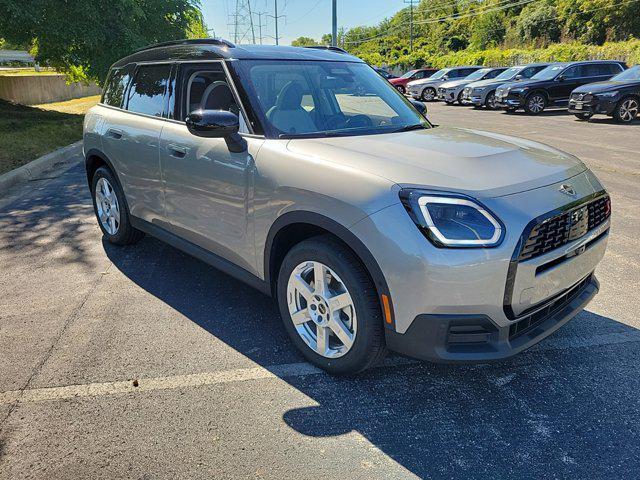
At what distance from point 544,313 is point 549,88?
18.5 metres

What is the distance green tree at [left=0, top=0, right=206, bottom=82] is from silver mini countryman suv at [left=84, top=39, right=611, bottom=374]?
33.0ft

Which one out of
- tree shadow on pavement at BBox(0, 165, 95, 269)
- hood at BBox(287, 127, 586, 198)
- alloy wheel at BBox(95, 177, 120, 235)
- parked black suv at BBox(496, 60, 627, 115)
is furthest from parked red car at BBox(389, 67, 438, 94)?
hood at BBox(287, 127, 586, 198)

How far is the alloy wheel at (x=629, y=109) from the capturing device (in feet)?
49.5

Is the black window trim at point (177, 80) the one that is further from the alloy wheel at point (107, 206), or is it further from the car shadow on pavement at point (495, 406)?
the car shadow on pavement at point (495, 406)

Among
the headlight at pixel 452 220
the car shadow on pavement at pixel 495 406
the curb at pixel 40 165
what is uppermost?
the headlight at pixel 452 220

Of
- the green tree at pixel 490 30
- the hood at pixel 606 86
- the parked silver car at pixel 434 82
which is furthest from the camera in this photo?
the green tree at pixel 490 30

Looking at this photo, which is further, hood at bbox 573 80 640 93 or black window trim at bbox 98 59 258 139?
hood at bbox 573 80 640 93

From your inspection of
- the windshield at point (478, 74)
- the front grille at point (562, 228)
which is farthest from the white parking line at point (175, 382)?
the windshield at point (478, 74)

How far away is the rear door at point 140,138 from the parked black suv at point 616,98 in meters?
14.8

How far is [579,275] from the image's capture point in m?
2.87

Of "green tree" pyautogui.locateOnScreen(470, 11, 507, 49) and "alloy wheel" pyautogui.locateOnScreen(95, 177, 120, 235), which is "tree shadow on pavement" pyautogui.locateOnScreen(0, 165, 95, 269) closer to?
"alloy wheel" pyautogui.locateOnScreen(95, 177, 120, 235)

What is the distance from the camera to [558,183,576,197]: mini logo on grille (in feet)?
8.89

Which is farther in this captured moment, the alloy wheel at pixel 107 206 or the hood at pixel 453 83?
the hood at pixel 453 83

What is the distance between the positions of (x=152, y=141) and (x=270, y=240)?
1593 millimetres
